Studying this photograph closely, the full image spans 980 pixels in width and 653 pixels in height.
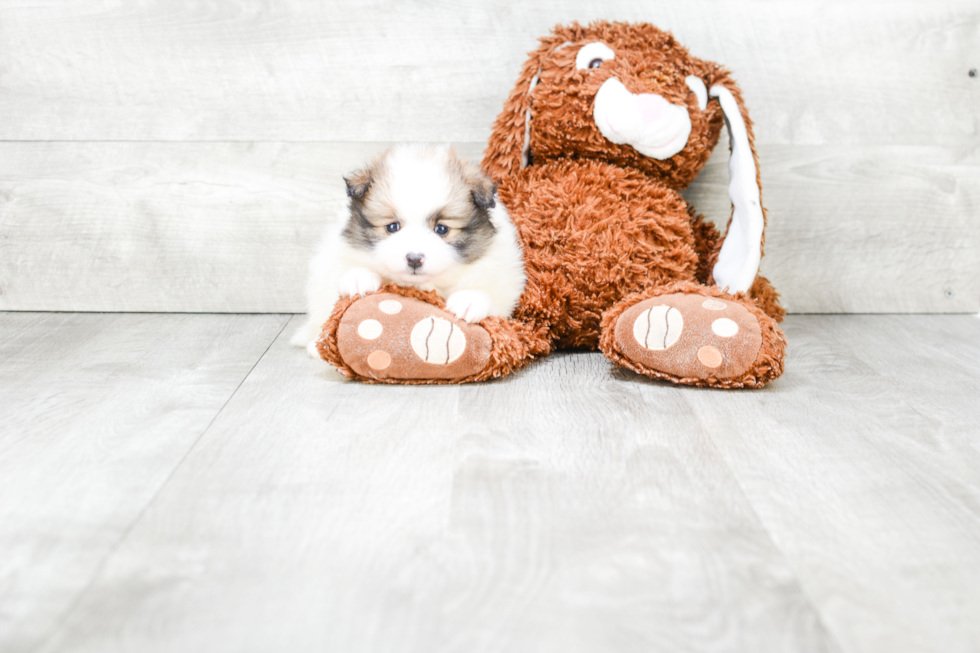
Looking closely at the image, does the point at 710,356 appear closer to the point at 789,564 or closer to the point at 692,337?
the point at 692,337

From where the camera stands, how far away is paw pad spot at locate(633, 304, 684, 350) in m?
1.29

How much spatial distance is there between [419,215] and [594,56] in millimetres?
504

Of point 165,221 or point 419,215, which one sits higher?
point 419,215

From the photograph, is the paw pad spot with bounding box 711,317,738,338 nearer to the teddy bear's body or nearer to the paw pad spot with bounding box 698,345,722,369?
the paw pad spot with bounding box 698,345,722,369

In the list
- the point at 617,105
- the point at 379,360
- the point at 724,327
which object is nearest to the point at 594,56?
the point at 617,105

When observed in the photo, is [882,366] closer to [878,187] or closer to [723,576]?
[878,187]

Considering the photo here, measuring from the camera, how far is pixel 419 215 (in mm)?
1310

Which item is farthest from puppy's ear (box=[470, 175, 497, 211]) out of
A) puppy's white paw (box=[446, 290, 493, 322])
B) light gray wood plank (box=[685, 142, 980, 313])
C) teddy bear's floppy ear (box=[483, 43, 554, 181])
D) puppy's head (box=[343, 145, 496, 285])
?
light gray wood plank (box=[685, 142, 980, 313])

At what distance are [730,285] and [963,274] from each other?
0.76 meters

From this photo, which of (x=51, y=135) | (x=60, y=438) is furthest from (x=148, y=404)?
(x=51, y=135)

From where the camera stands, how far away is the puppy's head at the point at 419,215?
1302 millimetres

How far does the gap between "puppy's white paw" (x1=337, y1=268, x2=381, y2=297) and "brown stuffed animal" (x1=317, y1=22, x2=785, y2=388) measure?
0.03 meters

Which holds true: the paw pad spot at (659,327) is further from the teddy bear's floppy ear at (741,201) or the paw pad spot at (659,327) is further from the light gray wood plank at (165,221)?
the light gray wood plank at (165,221)

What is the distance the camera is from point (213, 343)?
62.9 inches
